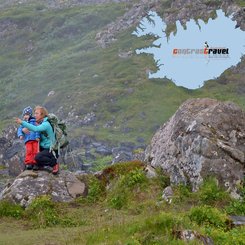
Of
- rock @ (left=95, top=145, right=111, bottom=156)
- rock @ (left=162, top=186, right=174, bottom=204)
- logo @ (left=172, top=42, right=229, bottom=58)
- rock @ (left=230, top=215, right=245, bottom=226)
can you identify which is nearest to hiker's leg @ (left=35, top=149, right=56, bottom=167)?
rock @ (left=162, top=186, right=174, bottom=204)

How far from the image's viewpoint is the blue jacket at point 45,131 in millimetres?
18141

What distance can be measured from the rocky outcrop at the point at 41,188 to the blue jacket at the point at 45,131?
949 millimetres

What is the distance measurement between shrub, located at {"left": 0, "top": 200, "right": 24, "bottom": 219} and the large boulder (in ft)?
15.4

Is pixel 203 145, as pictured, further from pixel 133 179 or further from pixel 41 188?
pixel 41 188

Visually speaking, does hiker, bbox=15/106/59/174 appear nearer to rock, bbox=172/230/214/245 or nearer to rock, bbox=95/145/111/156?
rock, bbox=172/230/214/245

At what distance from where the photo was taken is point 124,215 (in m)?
16.0

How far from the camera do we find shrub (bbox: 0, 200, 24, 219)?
55.5 ft

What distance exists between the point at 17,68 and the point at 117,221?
8630 centimetres

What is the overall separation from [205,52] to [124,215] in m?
58.4

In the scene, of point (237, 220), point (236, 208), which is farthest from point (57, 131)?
point (237, 220)

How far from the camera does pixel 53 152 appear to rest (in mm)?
19000

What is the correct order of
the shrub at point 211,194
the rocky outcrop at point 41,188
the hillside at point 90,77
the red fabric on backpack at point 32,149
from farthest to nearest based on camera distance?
the hillside at point 90,77 < the red fabric on backpack at point 32,149 < the rocky outcrop at point 41,188 < the shrub at point 211,194

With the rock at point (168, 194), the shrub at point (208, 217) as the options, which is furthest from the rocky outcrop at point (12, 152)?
the shrub at point (208, 217)

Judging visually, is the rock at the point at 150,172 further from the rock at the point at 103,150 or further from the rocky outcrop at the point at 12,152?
the rock at the point at 103,150
